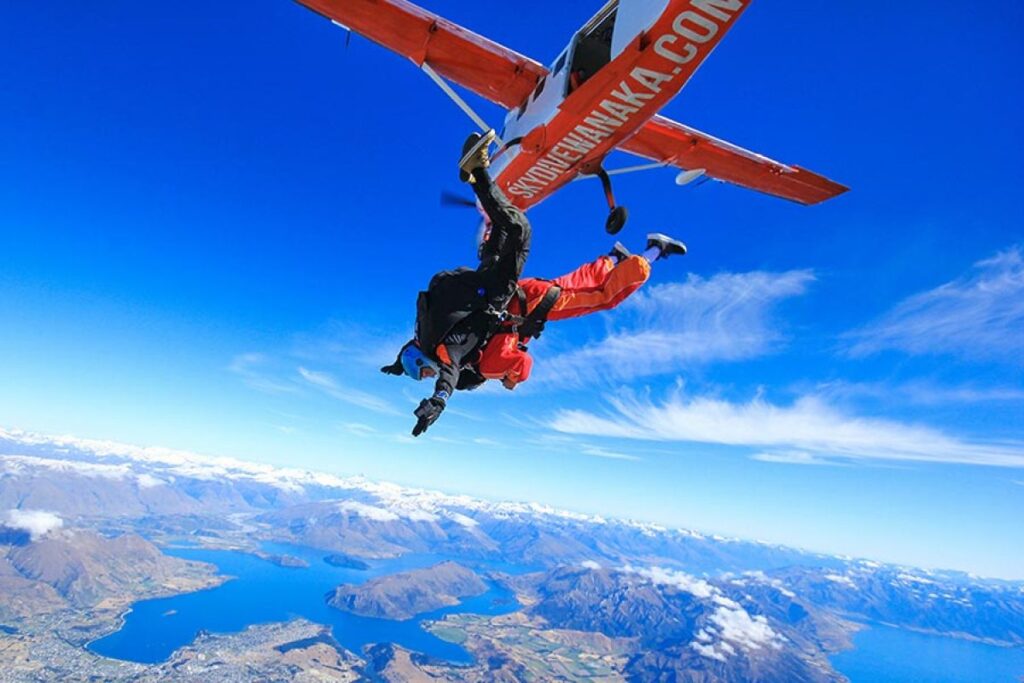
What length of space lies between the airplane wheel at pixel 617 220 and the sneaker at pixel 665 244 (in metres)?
2.55

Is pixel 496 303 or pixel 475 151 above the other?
pixel 475 151

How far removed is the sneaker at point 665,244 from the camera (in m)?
3.58

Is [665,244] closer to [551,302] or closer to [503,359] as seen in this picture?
[551,302]

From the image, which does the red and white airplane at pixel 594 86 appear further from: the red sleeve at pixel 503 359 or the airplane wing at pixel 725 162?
the red sleeve at pixel 503 359

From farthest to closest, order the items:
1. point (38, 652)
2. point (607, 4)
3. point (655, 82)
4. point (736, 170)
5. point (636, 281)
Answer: point (38, 652) → point (736, 170) → point (607, 4) → point (655, 82) → point (636, 281)

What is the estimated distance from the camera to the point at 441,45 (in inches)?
407

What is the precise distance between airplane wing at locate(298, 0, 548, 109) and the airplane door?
3.31 metres

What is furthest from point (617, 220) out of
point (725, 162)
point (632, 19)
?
point (725, 162)

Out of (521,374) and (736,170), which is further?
(736,170)

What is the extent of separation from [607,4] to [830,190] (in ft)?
24.8

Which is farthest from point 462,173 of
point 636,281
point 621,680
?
point 621,680

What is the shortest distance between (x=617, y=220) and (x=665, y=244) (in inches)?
106

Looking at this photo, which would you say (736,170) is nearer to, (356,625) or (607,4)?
(607,4)

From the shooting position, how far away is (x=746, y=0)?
216 inches
